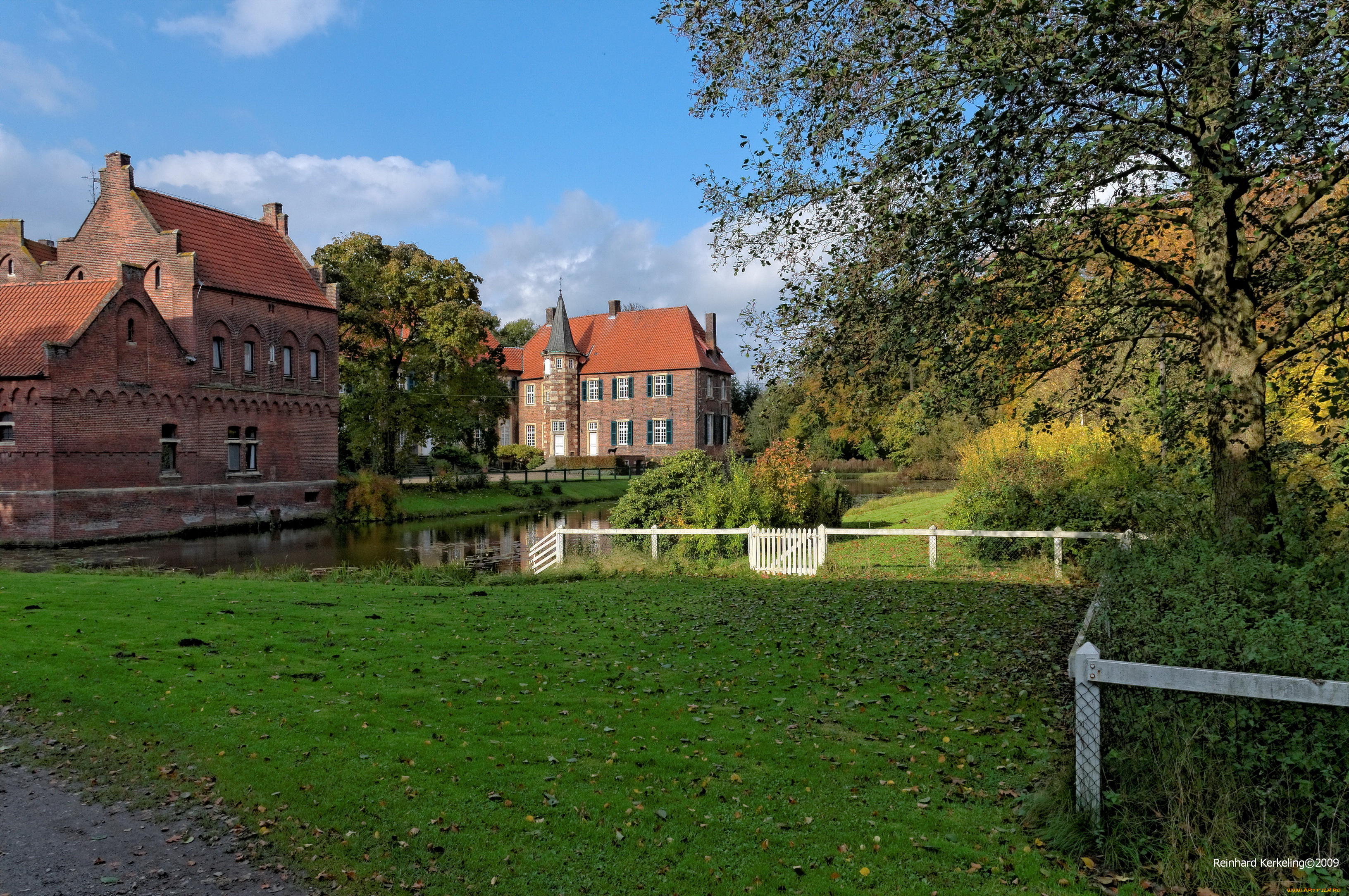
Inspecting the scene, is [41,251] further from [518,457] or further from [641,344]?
[641,344]

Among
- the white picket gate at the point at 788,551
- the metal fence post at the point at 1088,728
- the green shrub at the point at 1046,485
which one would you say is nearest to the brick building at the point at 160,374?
the white picket gate at the point at 788,551

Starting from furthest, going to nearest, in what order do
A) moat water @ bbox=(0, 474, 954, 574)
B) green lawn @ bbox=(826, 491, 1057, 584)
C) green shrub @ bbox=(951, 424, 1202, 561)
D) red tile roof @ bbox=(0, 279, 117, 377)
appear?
red tile roof @ bbox=(0, 279, 117, 377)
moat water @ bbox=(0, 474, 954, 574)
green shrub @ bbox=(951, 424, 1202, 561)
green lawn @ bbox=(826, 491, 1057, 584)

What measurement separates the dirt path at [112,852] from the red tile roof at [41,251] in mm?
39650

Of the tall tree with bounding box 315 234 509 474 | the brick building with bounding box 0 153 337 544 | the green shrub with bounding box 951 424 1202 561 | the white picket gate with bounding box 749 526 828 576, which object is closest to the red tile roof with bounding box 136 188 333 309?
the brick building with bounding box 0 153 337 544

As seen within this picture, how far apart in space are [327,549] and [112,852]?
970 inches

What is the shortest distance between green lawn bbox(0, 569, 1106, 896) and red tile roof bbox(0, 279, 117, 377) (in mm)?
20224

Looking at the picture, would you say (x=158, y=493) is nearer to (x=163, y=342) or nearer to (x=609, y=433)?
(x=163, y=342)

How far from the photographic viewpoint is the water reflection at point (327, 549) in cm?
2408

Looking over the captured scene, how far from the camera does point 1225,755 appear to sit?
4793mm

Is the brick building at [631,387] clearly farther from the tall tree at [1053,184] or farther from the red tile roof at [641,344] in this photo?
the tall tree at [1053,184]

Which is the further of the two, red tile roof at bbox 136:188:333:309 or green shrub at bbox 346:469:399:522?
green shrub at bbox 346:469:399:522

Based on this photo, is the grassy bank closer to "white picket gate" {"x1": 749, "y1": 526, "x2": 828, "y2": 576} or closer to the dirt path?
"white picket gate" {"x1": 749, "y1": 526, "x2": 828, "y2": 576}

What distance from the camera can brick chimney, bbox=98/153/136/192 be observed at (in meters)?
32.6

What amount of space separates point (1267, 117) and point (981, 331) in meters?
3.07
